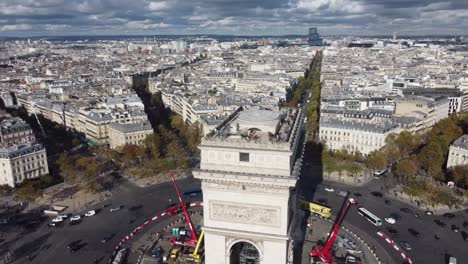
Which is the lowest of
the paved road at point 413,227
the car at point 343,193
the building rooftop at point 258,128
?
the paved road at point 413,227

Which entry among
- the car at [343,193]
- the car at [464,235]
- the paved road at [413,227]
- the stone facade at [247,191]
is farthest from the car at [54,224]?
the car at [464,235]

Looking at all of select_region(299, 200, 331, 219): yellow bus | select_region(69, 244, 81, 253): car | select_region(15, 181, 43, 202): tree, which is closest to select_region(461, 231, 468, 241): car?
select_region(299, 200, 331, 219): yellow bus

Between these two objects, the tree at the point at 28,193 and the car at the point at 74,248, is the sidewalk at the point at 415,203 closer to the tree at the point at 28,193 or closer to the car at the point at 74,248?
the car at the point at 74,248

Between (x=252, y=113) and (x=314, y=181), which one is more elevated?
(x=252, y=113)

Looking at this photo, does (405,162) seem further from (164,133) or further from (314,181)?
(164,133)

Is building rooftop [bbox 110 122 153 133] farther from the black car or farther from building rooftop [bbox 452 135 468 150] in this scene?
building rooftop [bbox 452 135 468 150]

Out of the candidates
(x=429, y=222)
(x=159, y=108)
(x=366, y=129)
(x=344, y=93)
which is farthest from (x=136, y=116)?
(x=429, y=222)

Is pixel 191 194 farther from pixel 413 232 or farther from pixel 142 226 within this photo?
pixel 413 232
